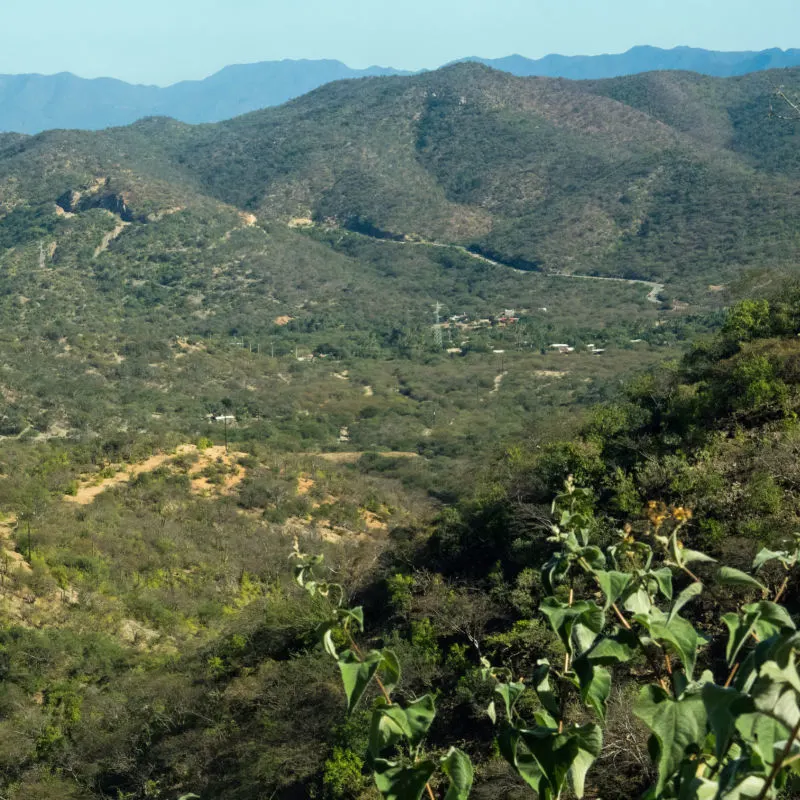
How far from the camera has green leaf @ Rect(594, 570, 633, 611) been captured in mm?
1876

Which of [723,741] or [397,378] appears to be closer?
[723,741]

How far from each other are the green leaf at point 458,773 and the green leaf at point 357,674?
25cm

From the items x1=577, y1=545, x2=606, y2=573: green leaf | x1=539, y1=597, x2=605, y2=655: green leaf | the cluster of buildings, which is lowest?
the cluster of buildings

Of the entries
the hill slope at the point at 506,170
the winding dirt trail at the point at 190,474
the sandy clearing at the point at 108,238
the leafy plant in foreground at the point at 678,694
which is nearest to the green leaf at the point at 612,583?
the leafy plant in foreground at the point at 678,694

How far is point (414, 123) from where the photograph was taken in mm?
128625

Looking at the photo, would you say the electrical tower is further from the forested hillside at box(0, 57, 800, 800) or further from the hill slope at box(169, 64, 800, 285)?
the hill slope at box(169, 64, 800, 285)

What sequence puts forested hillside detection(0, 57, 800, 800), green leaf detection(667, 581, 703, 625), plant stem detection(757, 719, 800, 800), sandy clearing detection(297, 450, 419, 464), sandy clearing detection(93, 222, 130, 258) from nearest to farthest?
plant stem detection(757, 719, 800, 800) → green leaf detection(667, 581, 703, 625) → forested hillside detection(0, 57, 800, 800) → sandy clearing detection(297, 450, 419, 464) → sandy clearing detection(93, 222, 130, 258)

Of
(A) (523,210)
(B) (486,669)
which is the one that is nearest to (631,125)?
(A) (523,210)

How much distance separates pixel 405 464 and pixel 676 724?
130 ft

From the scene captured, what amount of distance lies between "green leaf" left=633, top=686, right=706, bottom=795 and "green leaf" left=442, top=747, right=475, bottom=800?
40cm

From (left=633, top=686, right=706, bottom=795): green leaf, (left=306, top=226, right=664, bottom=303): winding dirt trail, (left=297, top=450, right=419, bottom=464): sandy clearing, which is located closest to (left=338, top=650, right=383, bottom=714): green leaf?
(left=633, top=686, right=706, bottom=795): green leaf

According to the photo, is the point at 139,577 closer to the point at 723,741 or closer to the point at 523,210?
the point at 723,741

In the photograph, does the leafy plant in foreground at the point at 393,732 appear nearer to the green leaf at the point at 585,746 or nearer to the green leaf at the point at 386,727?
the green leaf at the point at 386,727

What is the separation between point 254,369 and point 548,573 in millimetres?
60891
